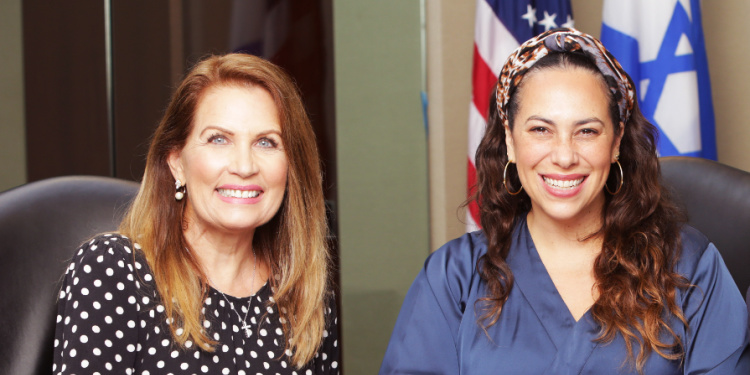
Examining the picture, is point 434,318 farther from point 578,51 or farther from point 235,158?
point 578,51

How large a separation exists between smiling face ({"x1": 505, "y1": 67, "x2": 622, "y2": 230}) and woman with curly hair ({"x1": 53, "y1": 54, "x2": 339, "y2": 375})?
0.53 metres

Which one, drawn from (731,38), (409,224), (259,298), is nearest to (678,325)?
(259,298)

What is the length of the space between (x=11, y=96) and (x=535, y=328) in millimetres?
2385

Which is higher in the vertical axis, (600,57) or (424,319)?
(600,57)

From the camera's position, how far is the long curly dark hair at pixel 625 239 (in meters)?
1.71

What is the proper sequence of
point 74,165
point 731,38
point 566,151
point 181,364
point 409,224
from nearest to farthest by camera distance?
point 181,364
point 566,151
point 731,38
point 74,165
point 409,224

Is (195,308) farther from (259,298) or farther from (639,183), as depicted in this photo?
(639,183)

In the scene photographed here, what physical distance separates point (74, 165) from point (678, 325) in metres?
2.49

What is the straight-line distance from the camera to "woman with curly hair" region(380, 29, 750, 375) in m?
1.69

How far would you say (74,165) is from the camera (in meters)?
3.21

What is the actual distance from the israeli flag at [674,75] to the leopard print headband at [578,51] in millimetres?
961

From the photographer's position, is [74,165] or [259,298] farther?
[74,165]

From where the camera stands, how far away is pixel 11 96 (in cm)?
310

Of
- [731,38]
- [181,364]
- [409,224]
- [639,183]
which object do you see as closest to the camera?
[181,364]
